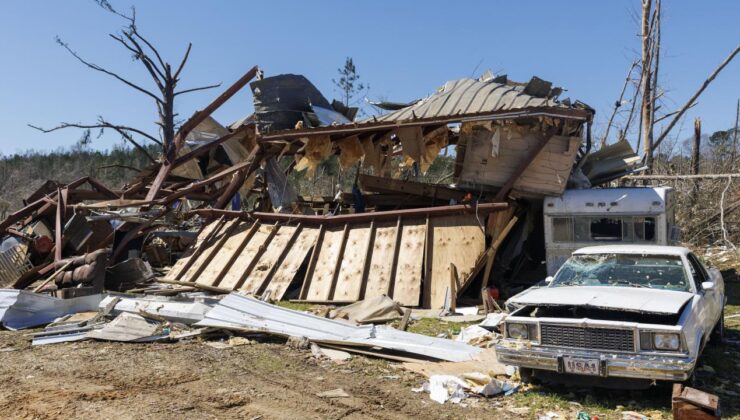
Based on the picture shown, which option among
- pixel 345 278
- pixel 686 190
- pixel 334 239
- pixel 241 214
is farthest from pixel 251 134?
pixel 686 190

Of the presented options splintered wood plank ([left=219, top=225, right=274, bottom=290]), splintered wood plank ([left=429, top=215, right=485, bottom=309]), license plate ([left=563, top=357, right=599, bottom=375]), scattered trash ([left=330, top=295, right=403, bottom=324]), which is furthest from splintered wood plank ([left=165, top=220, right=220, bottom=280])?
license plate ([left=563, top=357, right=599, bottom=375])

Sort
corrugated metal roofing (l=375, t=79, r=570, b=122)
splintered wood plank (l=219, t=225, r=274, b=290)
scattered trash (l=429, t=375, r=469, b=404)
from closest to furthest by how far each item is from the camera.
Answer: scattered trash (l=429, t=375, r=469, b=404)
corrugated metal roofing (l=375, t=79, r=570, b=122)
splintered wood plank (l=219, t=225, r=274, b=290)

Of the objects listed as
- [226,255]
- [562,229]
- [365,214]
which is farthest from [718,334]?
[226,255]

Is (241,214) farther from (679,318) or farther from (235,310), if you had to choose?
(679,318)

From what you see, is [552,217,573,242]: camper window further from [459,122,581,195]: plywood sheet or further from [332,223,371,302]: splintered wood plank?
[332,223,371,302]: splintered wood plank

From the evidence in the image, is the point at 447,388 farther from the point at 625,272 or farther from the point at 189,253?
the point at 189,253

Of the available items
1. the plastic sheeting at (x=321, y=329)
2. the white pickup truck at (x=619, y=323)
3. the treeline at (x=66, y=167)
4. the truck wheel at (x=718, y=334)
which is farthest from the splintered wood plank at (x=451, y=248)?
the treeline at (x=66, y=167)

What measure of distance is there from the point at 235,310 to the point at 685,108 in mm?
14371

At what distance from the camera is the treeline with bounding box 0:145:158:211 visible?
55.6m

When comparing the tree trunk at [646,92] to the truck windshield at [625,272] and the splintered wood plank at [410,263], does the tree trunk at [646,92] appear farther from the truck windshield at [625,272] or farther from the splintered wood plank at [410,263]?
the truck windshield at [625,272]

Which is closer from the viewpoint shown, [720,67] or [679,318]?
[679,318]

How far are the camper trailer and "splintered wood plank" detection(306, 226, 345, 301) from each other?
4.43m

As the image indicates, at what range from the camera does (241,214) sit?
14977 mm

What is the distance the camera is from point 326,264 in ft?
41.2
